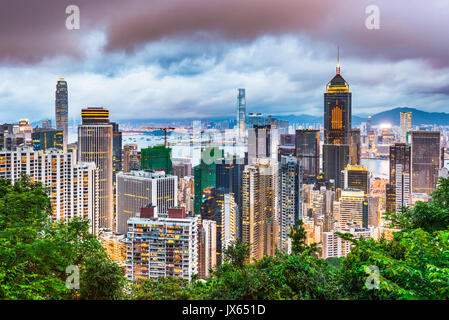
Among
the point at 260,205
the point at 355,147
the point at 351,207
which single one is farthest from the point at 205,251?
the point at 355,147

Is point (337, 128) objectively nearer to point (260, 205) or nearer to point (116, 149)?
point (260, 205)

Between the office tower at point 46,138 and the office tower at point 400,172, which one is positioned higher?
the office tower at point 46,138

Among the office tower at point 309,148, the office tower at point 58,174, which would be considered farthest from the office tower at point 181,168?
the office tower at point 58,174

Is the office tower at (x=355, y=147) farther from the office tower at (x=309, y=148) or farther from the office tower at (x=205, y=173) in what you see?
A: the office tower at (x=205, y=173)

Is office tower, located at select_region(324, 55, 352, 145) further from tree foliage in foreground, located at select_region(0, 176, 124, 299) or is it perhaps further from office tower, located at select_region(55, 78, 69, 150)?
tree foliage in foreground, located at select_region(0, 176, 124, 299)

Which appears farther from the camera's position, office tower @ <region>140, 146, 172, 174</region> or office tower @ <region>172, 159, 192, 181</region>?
office tower @ <region>140, 146, 172, 174</region>

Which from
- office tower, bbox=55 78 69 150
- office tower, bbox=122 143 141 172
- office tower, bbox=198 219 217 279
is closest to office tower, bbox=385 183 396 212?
office tower, bbox=198 219 217 279
